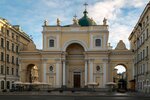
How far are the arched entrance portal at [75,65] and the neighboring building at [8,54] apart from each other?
43.6ft

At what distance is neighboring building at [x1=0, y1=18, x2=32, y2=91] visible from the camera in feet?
213

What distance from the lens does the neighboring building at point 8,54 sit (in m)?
64.9

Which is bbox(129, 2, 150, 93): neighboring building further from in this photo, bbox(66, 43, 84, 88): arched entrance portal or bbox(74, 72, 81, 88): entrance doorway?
bbox(74, 72, 81, 88): entrance doorway

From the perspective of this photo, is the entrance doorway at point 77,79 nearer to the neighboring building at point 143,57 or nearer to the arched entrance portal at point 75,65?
the arched entrance portal at point 75,65

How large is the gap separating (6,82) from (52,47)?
42.6ft

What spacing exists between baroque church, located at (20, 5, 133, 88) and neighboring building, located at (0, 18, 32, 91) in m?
2.87

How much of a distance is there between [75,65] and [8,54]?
1571 cm

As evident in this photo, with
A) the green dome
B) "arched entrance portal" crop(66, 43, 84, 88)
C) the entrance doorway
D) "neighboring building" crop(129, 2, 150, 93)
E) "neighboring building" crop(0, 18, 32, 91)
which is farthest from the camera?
the green dome

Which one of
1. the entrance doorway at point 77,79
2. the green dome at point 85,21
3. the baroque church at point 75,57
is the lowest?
the entrance doorway at point 77,79

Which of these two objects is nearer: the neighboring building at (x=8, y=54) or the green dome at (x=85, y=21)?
the neighboring building at (x=8, y=54)

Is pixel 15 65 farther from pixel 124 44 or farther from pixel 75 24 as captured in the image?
pixel 124 44

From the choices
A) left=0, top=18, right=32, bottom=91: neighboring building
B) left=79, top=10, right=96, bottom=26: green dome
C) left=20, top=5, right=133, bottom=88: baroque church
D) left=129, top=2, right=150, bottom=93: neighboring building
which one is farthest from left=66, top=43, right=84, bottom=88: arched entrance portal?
left=0, top=18, right=32, bottom=91: neighboring building

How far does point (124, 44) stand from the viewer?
6962 centimetres

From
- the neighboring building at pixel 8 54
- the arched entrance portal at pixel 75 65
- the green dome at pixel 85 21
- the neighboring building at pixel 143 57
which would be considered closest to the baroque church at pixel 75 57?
the arched entrance portal at pixel 75 65
